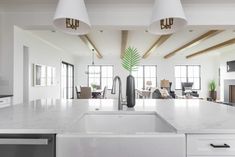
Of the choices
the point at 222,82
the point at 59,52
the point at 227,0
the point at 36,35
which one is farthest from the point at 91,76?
the point at 227,0

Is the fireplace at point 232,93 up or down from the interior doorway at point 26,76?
down

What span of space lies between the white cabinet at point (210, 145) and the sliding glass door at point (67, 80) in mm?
8481

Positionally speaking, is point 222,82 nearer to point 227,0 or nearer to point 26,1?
point 227,0

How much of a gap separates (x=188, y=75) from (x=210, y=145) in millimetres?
11336

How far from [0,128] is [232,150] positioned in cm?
129

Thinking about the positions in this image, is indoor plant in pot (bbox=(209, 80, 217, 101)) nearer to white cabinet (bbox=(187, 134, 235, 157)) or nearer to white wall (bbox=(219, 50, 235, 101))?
white wall (bbox=(219, 50, 235, 101))

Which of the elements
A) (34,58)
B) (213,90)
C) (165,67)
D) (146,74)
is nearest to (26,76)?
(34,58)

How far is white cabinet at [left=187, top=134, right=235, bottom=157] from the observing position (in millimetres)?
1093

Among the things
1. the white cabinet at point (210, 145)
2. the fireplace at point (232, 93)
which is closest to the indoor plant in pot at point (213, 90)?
the fireplace at point (232, 93)

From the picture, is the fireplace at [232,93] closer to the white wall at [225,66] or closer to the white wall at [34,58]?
the white wall at [225,66]

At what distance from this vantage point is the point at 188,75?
1182 centimetres

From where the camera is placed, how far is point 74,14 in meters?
1.51

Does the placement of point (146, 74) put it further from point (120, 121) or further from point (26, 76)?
point (120, 121)

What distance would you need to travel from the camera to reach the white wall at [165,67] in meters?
11.6
